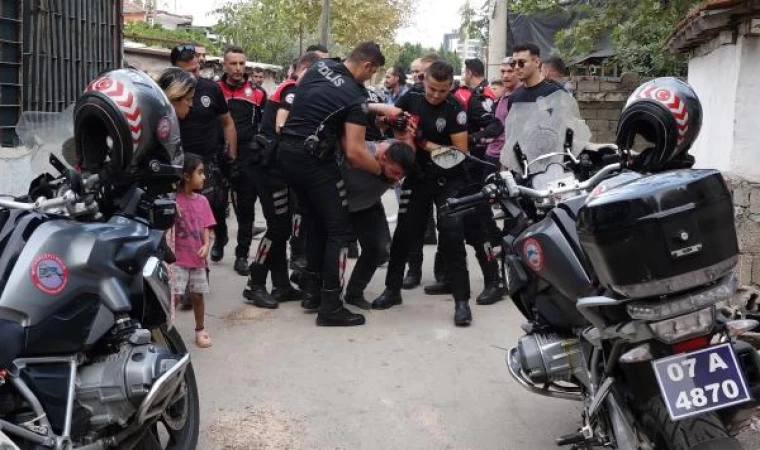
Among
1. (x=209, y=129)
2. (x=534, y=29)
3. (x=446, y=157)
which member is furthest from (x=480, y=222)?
(x=534, y=29)

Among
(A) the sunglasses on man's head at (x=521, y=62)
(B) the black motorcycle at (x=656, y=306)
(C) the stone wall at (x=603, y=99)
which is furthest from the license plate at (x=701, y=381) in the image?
(C) the stone wall at (x=603, y=99)

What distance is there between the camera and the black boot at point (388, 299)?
20.0 ft

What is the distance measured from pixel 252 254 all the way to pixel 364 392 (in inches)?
152

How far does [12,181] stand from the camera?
315 cm

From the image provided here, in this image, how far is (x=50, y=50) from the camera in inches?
291

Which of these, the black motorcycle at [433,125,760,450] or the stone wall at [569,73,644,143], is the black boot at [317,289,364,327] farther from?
the stone wall at [569,73,644,143]

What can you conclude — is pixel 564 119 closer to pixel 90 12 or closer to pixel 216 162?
pixel 216 162

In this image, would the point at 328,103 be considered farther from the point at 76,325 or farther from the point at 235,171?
the point at 76,325

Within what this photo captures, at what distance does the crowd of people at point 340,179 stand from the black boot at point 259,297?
1 cm

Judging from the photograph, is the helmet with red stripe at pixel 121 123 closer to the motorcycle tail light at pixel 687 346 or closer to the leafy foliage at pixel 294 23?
the motorcycle tail light at pixel 687 346

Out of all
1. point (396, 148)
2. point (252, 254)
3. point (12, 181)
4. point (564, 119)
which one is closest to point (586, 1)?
point (252, 254)

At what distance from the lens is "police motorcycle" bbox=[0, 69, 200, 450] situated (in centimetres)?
254

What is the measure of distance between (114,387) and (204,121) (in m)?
4.16

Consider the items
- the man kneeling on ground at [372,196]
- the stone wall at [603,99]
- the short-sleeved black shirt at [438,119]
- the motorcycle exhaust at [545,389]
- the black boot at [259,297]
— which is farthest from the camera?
the stone wall at [603,99]
